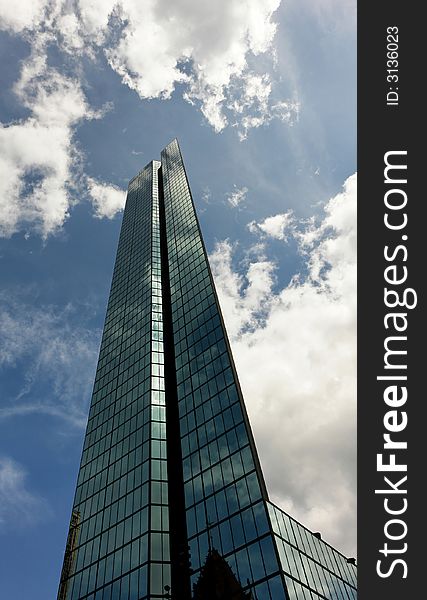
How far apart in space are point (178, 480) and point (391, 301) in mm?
40432

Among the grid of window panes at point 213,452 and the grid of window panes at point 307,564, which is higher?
the grid of window panes at point 213,452

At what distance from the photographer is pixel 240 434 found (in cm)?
5116

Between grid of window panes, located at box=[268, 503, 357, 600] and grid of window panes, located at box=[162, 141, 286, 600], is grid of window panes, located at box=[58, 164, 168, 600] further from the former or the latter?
grid of window panes, located at box=[268, 503, 357, 600]

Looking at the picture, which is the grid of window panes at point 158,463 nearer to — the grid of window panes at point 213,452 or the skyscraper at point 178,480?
the skyscraper at point 178,480

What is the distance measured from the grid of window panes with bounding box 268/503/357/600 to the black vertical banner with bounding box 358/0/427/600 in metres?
20.3

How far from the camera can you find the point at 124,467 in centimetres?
6119

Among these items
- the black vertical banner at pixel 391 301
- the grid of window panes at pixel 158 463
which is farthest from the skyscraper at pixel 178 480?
the black vertical banner at pixel 391 301

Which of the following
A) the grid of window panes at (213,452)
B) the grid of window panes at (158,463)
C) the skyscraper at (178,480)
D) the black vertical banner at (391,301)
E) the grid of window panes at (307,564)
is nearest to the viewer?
the black vertical banner at (391,301)

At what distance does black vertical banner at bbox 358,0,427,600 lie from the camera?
21.7 meters

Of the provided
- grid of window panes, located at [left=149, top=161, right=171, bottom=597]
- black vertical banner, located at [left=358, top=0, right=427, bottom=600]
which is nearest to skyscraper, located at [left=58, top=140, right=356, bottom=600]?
grid of window panes, located at [left=149, top=161, right=171, bottom=597]

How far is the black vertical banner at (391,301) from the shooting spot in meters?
21.7

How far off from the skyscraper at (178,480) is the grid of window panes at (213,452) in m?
0.14

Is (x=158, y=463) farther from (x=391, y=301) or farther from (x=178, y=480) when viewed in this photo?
(x=391, y=301)

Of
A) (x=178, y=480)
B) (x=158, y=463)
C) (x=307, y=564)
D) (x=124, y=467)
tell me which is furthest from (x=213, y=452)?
(x=124, y=467)
